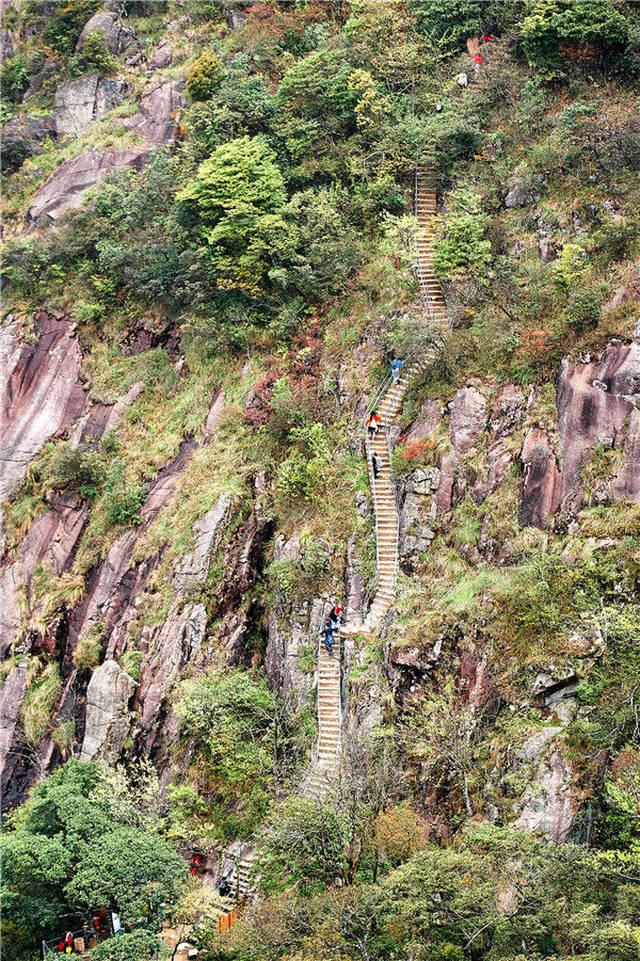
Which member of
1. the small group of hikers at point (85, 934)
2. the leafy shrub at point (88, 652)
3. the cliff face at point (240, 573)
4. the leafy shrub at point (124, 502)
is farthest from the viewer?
the leafy shrub at point (124, 502)

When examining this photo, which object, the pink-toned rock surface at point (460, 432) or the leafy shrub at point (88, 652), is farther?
the leafy shrub at point (88, 652)

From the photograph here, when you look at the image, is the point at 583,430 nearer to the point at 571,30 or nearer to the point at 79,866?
the point at 571,30

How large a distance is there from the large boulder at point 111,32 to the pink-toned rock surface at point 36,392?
17.9 meters

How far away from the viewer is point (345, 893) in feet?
63.0

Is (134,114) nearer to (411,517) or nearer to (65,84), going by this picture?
(65,84)

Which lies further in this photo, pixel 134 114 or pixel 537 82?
pixel 134 114

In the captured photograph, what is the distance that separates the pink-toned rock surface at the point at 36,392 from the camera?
37.2 metres

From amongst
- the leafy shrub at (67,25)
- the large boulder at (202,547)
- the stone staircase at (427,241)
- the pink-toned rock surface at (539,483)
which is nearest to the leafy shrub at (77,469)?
the large boulder at (202,547)

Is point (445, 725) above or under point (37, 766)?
above

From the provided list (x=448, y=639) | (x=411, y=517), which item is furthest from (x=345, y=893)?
(x=411, y=517)

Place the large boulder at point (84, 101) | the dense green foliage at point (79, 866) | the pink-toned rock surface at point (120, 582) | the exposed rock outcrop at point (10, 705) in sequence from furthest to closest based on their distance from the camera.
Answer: the large boulder at point (84, 101)
the exposed rock outcrop at point (10, 705)
the pink-toned rock surface at point (120, 582)
the dense green foliage at point (79, 866)

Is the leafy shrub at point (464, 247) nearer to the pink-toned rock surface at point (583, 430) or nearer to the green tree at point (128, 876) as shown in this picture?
the pink-toned rock surface at point (583, 430)

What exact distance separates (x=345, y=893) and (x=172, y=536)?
15.0 m

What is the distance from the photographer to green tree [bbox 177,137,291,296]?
33594 mm
